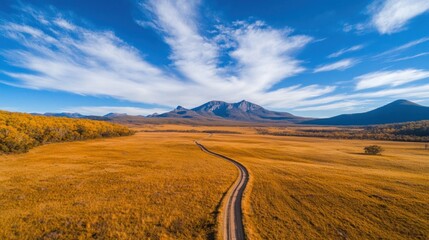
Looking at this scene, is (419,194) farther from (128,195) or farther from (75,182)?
(75,182)


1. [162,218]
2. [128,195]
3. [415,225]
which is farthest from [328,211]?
[128,195]

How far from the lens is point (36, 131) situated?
232 ft

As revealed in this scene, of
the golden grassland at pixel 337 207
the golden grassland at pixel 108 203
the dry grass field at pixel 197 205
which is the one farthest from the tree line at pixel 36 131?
the golden grassland at pixel 337 207

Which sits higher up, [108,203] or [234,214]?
[234,214]

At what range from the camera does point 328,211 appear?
2038 cm

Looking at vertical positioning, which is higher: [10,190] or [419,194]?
[419,194]

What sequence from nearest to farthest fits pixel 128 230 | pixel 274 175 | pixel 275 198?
1. pixel 128 230
2. pixel 275 198
3. pixel 274 175

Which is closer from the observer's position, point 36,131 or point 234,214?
point 234,214

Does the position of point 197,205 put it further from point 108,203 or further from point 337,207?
point 337,207

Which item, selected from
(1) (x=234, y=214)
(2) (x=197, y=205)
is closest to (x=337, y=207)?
(1) (x=234, y=214)

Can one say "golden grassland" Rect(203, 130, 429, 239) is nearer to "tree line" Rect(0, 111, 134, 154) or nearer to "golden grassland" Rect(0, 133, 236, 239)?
"golden grassland" Rect(0, 133, 236, 239)

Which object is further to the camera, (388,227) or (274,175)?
(274,175)

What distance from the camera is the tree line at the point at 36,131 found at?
5362cm

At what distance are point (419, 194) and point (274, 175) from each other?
62.5ft
